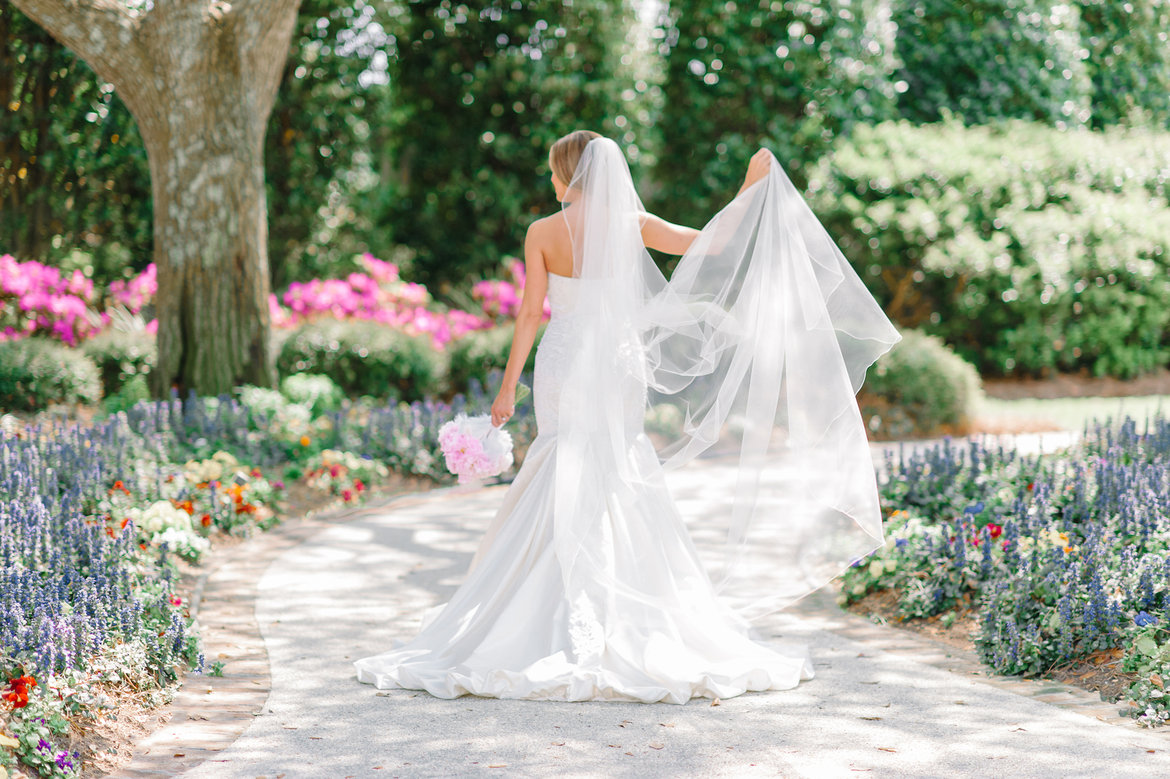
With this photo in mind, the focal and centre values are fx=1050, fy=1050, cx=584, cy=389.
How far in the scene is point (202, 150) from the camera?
7.45m

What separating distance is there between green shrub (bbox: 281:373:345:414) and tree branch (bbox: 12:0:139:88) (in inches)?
103

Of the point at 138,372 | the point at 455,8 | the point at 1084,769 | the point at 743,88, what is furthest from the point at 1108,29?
the point at 1084,769

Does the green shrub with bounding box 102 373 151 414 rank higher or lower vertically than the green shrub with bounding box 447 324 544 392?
lower

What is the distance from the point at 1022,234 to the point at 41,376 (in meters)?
9.83

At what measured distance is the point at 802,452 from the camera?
13.1 feet

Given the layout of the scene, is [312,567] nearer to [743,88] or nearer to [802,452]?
[802,452]

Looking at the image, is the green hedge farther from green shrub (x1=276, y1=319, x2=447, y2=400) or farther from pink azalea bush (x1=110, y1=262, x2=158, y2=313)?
pink azalea bush (x1=110, y1=262, x2=158, y2=313)

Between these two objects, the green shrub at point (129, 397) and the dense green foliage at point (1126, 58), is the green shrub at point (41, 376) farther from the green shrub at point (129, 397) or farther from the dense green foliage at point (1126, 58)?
the dense green foliage at point (1126, 58)

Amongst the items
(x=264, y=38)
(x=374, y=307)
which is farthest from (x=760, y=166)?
(x=374, y=307)

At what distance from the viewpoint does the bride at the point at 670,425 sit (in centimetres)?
393

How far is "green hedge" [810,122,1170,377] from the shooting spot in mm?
11578

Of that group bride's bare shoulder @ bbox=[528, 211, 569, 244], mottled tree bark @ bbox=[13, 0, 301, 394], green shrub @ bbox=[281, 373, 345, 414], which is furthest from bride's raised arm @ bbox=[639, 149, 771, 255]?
green shrub @ bbox=[281, 373, 345, 414]

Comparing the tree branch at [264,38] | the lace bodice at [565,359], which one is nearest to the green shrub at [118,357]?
the tree branch at [264,38]

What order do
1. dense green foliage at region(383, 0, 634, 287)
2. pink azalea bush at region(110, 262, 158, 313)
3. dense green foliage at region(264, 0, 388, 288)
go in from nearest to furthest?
pink azalea bush at region(110, 262, 158, 313)
dense green foliage at region(264, 0, 388, 288)
dense green foliage at region(383, 0, 634, 287)
